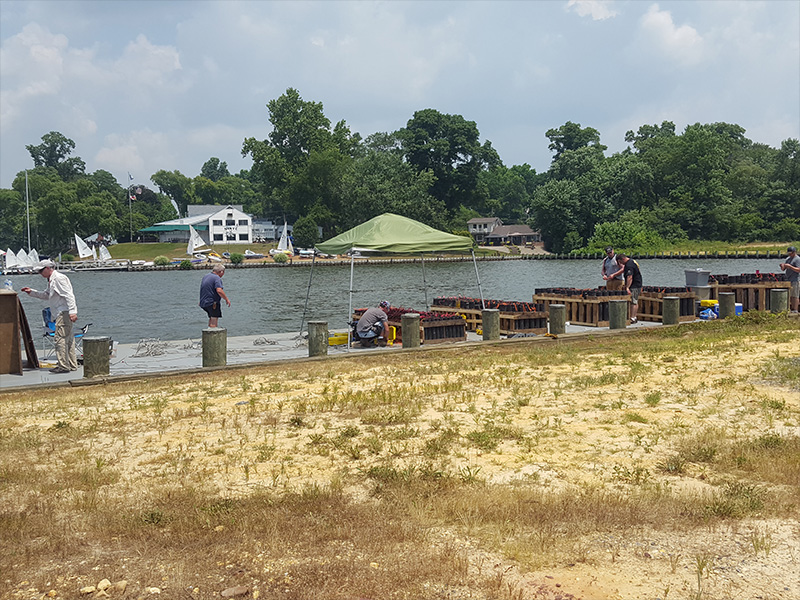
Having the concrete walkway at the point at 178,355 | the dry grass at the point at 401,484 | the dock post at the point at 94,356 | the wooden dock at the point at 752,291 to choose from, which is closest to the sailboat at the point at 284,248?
the wooden dock at the point at 752,291

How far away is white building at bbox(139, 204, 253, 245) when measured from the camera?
125 metres

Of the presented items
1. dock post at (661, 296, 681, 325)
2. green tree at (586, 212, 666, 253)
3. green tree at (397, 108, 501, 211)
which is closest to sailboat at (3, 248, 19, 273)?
green tree at (397, 108, 501, 211)

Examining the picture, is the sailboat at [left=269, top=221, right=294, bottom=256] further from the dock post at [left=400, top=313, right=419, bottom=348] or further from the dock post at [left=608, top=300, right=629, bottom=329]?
the dock post at [left=400, top=313, right=419, bottom=348]

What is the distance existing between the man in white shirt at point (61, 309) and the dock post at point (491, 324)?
8.71m

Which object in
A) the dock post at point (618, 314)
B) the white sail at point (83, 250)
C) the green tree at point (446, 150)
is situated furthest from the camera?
the green tree at point (446, 150)

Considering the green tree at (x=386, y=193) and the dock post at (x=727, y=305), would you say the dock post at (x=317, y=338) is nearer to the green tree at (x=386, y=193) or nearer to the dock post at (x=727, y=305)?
the dock post at (x=727, y=305)

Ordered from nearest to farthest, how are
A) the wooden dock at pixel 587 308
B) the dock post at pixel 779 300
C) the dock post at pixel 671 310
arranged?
1. the dock post at pixel 671 310
2. the wooden dock at pixel 587 308
3. the dock post at pixel 779 300

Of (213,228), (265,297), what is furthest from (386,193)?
(265,297)

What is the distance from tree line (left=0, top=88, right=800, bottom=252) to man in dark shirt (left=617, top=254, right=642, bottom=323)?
245 feet

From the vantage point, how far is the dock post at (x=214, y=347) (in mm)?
14367

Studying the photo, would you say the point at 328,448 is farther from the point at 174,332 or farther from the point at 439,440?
the point at 174,332

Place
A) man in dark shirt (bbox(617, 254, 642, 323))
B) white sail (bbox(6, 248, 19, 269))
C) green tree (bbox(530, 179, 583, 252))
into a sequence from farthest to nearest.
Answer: white sail (bbox(6, 248, 19, 269)), green tree (bbox(530, 179, 583, 252)), man in dark shirt (bbox(617, 254, 642, 323))

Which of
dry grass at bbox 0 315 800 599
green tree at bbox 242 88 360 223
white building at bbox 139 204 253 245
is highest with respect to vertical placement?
green tree at bbox 242 88 360 223

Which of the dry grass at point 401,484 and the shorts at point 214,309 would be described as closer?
the dry grass at point 401,484
